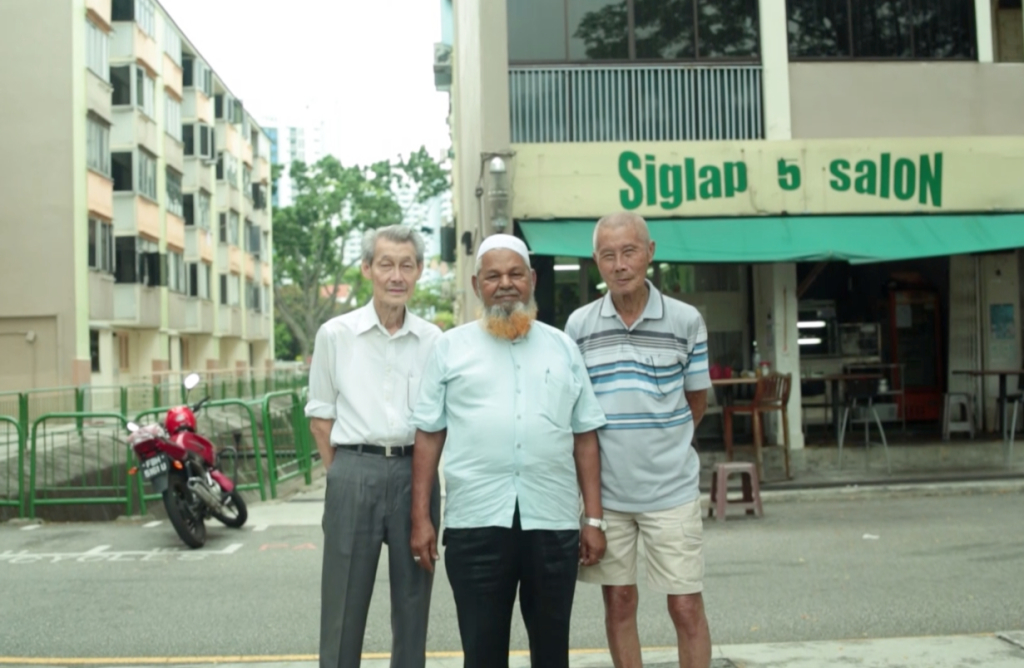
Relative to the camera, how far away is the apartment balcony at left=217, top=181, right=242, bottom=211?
53.8 m

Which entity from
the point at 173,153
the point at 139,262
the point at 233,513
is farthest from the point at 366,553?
the point at 173,153

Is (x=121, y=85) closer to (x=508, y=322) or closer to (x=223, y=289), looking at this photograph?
(x=223, y=289)

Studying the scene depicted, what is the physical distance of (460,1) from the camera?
23.3 metres

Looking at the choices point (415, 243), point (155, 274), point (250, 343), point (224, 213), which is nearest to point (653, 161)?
point (415, 243)

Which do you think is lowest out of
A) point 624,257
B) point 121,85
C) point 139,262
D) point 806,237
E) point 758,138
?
point 624,257

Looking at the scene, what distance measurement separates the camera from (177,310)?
45.2 m

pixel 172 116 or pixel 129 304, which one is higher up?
pixel 172 116

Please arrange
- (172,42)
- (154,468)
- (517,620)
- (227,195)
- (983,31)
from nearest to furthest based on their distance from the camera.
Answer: (517,620) → (154,468) → (983,31) → (172,42) → (227,195)

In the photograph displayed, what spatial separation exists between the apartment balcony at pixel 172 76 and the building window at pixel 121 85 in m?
4.40

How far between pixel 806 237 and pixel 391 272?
958cm

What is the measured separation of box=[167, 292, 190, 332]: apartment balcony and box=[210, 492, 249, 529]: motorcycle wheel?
3403 centimetres

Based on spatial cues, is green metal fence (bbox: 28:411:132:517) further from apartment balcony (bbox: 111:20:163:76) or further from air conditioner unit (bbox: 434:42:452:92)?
apartment balcony (bbox: 111:20:163:76)

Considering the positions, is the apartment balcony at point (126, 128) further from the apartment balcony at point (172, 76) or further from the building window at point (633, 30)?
the building window at point (633, 30)

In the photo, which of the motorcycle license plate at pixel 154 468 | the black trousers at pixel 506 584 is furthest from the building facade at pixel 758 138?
the black trousers at pixel 506 584
